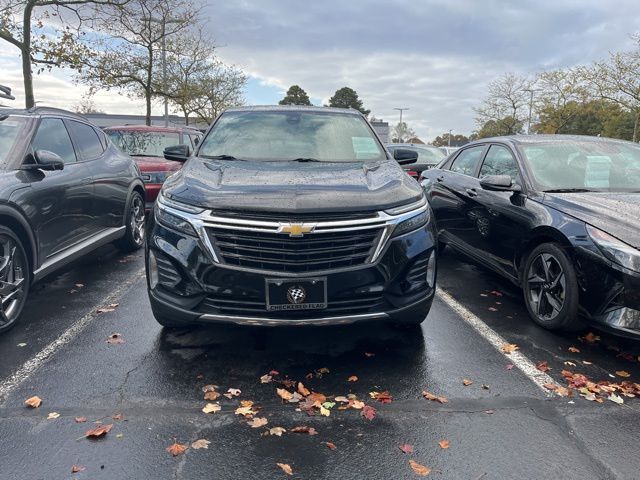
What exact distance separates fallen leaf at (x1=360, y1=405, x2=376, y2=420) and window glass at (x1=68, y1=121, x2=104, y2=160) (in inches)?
164

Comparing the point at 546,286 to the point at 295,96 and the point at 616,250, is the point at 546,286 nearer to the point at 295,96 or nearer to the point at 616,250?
the point at 616,250

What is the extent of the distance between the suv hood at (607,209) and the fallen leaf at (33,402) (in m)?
3.95

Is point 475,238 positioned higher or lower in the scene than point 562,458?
higher

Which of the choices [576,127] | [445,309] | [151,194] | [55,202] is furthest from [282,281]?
[576,127]

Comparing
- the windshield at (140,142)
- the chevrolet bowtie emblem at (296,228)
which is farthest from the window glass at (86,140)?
the chevrolet bowtie emblem at (296,228)

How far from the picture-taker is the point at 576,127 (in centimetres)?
4531

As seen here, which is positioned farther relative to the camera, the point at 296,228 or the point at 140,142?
the point at 140,142

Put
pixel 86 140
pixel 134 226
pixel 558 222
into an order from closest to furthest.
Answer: pixel 558 222 < pixel 86 140 < pixel 134 226

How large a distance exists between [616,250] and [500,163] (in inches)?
75.1

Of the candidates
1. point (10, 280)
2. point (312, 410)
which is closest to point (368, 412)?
→ point (312, 410)

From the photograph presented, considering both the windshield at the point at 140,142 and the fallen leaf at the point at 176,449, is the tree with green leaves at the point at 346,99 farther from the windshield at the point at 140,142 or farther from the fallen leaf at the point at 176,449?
the fallen leaf at the point at 176,449

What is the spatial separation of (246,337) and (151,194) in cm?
477

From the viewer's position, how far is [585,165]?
4559 millimetres

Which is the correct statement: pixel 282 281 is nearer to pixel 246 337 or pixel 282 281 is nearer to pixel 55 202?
pixel 246 337
